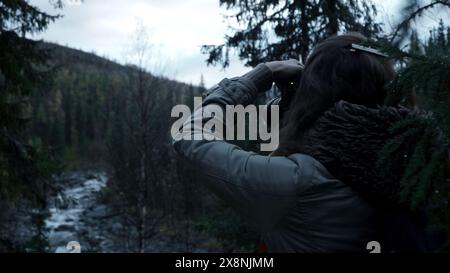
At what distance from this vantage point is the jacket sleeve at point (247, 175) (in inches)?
49.0

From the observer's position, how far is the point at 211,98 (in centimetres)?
142

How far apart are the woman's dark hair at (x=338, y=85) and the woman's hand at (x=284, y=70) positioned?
17 centimetres

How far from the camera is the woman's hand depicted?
5.16 feet

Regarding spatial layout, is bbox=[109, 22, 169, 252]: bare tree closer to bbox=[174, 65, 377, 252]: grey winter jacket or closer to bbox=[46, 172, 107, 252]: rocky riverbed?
bbox=[46, 172, 107, 252]: rocky riverbed

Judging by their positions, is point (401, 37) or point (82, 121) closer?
point (401, 37)

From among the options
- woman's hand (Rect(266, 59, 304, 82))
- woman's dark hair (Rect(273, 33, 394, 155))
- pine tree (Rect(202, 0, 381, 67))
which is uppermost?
pine tree (Rect(202, 0, 381, 67))

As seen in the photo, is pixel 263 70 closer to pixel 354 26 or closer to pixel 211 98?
pixel 211 98

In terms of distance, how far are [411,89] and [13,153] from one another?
7856mm

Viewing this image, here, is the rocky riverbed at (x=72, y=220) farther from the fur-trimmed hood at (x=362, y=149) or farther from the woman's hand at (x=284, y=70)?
the fur-trimmed hood at (x=362, y=149)

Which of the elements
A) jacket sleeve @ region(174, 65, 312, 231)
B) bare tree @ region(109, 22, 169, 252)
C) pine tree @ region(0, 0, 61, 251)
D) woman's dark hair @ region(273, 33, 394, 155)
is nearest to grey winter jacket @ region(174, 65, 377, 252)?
jacket sleeve @ region(174, 65, 312, 231)

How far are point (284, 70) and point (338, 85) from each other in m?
0.25

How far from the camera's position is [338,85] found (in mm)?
1394

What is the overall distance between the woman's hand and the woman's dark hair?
0.17 meters
